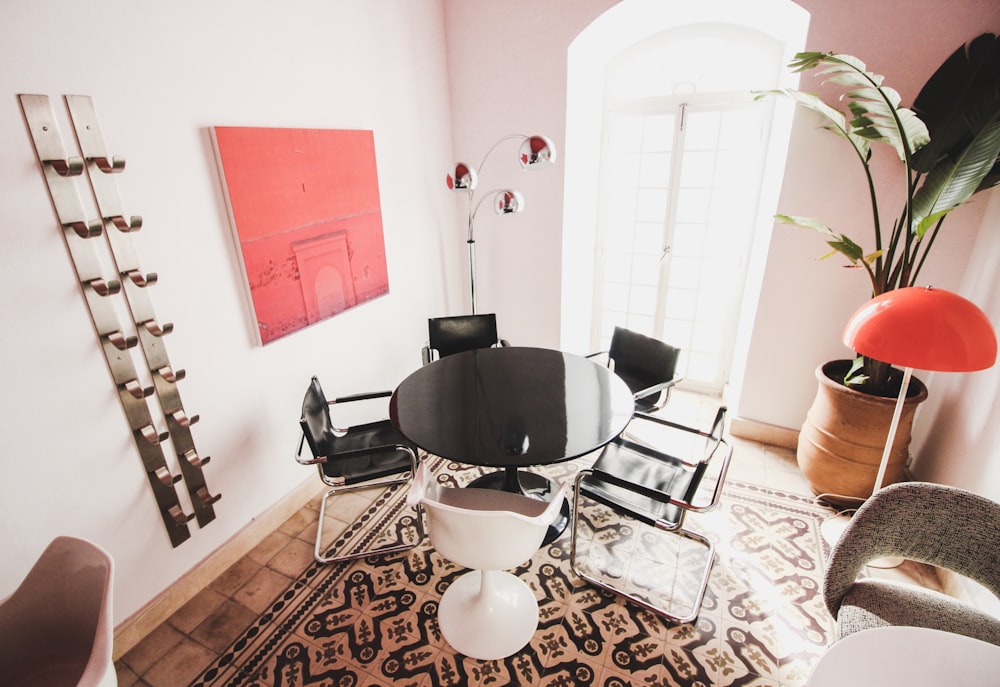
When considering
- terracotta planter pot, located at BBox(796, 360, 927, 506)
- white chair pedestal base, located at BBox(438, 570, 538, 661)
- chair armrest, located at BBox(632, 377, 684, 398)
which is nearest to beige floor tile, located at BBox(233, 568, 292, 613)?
white chair pedestal base, located at BBox(438, 570, 538, 661)

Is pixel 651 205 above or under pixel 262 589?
above

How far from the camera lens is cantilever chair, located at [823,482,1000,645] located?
154 centimetres

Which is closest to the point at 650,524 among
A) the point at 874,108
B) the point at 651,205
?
the point at 874,108

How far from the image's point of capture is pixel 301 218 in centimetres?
250

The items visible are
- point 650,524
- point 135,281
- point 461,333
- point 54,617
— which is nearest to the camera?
point 54,617

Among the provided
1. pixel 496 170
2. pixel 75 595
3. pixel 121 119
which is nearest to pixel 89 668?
pixel 75 595

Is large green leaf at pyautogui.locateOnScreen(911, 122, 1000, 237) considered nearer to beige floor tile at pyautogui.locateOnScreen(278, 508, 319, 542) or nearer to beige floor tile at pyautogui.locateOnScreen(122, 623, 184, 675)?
beige floor tile at pyautogui.locateOnScreen(278, 508, 319, 542)

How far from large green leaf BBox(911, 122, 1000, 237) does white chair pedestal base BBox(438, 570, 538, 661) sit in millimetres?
2528

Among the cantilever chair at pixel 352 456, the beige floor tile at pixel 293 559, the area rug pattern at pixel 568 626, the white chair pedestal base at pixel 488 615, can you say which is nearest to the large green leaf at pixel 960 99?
the area rug pattern at pixel 568 626

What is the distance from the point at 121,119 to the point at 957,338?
3.09 m

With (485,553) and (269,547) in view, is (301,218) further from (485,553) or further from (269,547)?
(485,553)

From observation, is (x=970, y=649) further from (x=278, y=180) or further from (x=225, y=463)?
(x=278, y=180)

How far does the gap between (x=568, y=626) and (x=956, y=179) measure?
8.54 ft

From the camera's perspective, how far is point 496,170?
3689 mm
